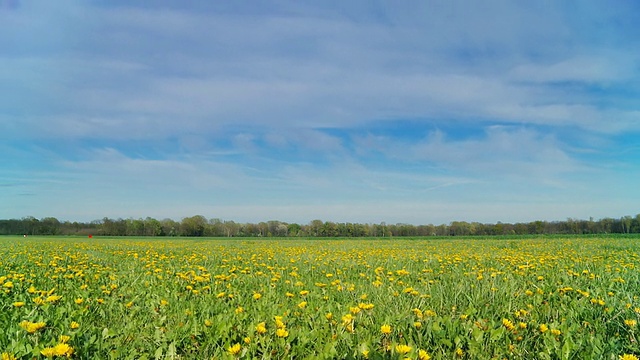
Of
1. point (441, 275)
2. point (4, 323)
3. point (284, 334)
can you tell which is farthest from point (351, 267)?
point (4, 323)

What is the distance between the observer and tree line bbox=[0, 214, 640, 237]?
11662cm

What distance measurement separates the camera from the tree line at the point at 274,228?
383ft

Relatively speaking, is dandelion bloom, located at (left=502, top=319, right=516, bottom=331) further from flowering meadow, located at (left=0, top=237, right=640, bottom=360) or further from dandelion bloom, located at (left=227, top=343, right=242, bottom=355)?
dandelion bloom, located at (left=227, top=343, right=242, bottom=355)

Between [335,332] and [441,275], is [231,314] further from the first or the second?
[441,275]

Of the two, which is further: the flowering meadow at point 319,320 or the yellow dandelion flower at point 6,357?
the flowering meadow at point 319,320

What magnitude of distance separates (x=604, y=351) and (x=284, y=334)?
264cm

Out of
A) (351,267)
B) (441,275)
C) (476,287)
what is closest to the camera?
(476,287)

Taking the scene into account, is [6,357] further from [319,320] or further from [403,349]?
[403,349]

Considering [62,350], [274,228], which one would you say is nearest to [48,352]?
[62,350]

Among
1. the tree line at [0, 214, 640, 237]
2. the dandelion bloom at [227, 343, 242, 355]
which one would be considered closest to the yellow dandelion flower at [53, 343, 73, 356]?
the dandelion bloom at [227, 343, 242, 355]

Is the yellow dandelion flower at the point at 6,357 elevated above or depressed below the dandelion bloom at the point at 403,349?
above

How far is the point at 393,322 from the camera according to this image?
11.9 ft

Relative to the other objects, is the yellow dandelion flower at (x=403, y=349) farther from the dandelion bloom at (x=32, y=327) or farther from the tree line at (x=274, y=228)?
the tree line at (x=274, y=228)

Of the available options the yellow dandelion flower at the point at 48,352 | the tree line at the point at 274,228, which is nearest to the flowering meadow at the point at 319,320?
the yellow dandelion flower at the point at 48,352
